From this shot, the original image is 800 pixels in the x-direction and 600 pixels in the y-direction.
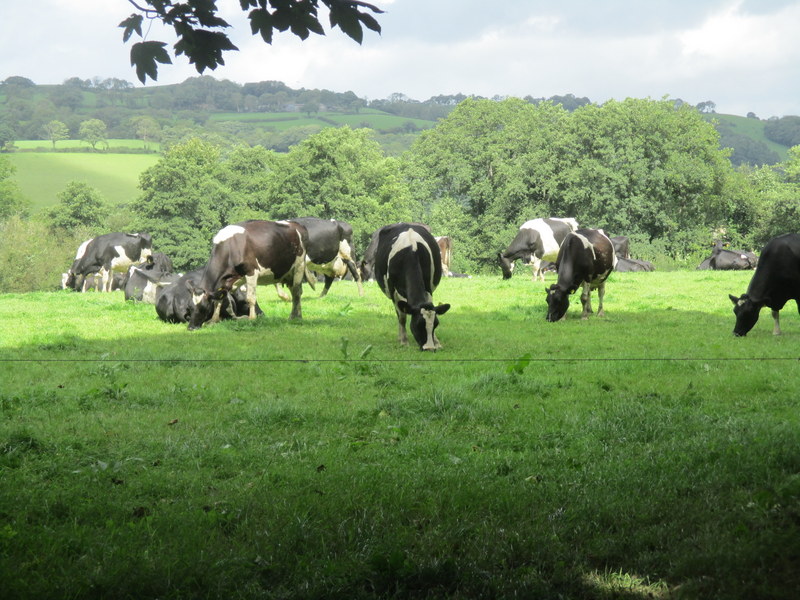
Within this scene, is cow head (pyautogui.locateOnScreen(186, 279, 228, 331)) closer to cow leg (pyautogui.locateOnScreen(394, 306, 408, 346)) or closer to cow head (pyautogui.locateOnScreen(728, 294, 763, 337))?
cow leg (pyautogui.locateOnScreen(394, 306, 408, 346))

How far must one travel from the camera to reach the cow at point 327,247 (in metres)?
21.9

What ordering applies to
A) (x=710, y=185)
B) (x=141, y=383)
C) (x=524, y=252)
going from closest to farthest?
(x=141, y=383) → (x=524, y=252) → (x=710, y=185)

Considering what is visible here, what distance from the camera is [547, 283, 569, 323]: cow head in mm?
16531

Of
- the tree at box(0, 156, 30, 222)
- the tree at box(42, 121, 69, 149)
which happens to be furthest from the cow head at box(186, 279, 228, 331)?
the tree at box(0, 156, 30, 222)

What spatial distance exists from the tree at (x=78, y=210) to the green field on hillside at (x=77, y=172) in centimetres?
1421

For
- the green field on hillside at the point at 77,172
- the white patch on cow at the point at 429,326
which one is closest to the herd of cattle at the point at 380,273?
the white patch on cow at the point at 429,326

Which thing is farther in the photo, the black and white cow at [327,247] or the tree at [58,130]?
the black and white cow at [327,247]

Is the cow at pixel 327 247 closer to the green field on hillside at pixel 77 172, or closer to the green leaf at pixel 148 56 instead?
the green leaf at pixel 148 56

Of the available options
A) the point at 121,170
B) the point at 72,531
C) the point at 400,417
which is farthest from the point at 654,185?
the point at 121,170

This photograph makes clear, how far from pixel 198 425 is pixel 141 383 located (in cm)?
253

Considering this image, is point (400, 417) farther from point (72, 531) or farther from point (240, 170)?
point (240, 170)

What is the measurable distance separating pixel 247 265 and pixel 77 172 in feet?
325

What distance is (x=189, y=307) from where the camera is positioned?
16.9m

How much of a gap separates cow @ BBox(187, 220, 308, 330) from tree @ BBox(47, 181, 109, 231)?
6408cm
